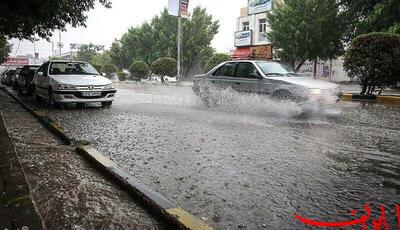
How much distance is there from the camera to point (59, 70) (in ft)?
40.1

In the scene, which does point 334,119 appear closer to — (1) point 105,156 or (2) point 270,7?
(1) point 105,156

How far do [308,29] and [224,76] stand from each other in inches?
818

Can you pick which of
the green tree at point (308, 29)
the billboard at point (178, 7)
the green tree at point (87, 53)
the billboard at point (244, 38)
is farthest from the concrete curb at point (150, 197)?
the green tree at point (87, 53)

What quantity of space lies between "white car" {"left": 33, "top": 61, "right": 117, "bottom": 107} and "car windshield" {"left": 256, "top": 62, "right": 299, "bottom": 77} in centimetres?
493

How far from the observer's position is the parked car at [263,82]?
906cm

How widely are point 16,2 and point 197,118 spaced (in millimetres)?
4803

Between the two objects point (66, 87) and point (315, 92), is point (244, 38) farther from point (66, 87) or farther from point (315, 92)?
point (315, 92)

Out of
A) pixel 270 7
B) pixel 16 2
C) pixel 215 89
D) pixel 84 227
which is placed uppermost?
pixel 270 7

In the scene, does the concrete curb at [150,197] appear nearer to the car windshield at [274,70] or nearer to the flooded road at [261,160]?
the flooded road at [261,160]

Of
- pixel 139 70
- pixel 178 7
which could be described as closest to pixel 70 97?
pixel 178 7

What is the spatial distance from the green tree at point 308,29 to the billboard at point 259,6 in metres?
8.81

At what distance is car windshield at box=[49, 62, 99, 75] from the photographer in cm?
1219

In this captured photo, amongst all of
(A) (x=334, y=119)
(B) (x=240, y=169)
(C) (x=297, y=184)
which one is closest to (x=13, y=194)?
(B) (x=240, y=169)

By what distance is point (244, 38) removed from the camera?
42000mm
